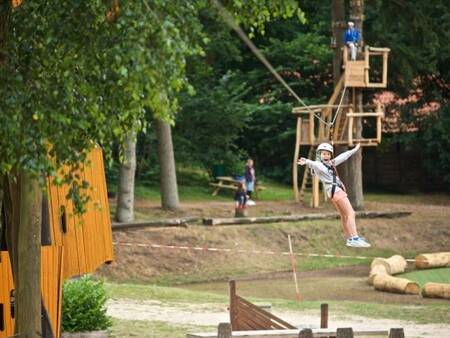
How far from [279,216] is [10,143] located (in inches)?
1164

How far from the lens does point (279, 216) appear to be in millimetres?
41719

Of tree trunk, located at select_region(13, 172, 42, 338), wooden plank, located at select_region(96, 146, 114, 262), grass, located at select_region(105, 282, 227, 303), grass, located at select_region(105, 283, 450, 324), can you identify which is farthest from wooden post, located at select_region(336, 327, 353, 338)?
grass, located at select_region(105, 282, 227, 303)

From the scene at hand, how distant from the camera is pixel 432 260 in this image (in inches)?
1431

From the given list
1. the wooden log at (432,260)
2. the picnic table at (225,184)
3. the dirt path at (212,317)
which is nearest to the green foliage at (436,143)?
the picnic table at (225,184)

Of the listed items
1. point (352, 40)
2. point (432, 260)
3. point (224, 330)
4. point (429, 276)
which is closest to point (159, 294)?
point (429, 276)

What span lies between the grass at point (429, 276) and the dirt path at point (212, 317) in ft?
31.2

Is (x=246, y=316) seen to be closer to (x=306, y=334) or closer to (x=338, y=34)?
(x=306, y=334)

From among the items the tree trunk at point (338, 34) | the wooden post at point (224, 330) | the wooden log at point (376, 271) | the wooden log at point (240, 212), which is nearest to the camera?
the wooden post at point (224, 330)

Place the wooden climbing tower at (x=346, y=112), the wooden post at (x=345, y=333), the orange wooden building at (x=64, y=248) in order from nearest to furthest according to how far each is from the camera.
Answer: the wooden post at (x=345, y=333), the orange wooden building at (x=64, y=248), the wooden climbing tower at (x=346, y=112)

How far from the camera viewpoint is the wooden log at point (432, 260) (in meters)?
36.2

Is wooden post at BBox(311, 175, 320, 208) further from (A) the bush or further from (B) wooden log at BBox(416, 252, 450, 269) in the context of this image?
(A) the bush

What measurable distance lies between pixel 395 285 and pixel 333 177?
14.2 metres

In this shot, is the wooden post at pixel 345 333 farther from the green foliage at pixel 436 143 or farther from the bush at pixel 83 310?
the green foliage at pixel 436 143

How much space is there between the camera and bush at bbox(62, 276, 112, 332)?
763 inches
